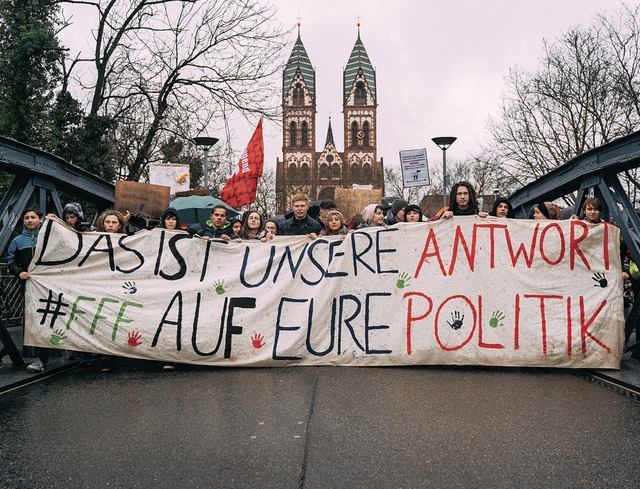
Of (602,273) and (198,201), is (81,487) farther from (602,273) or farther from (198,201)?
(198,201)

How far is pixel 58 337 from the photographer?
238 inches

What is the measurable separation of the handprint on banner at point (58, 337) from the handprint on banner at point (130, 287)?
773 millimetres

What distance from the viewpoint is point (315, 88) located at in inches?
4141

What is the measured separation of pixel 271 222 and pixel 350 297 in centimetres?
207

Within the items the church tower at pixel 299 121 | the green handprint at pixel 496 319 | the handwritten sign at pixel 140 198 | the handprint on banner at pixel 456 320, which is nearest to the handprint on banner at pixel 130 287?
the handprint on banner at pixel 456 320

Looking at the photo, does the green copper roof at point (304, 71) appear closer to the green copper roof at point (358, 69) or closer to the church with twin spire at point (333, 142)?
the church with twin spire at point (333, 142)

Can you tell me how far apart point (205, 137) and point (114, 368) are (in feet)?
35.4

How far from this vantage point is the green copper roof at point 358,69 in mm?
102062

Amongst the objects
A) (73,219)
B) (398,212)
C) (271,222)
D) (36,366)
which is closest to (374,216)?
(398,212)

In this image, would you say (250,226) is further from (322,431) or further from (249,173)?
(249,173)

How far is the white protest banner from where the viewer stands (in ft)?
19.1

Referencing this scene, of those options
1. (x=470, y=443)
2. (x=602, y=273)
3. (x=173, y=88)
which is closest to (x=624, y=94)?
(x=173, y=88)

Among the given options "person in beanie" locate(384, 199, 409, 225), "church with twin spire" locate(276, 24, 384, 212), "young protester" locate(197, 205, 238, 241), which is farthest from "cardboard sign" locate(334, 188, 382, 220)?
"church with twin spire" locate(276, 24, 384, 212)

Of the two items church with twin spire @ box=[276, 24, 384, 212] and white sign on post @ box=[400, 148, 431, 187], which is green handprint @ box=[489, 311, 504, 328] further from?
church with twin spire @ box=[276, 24, 384, 212]
